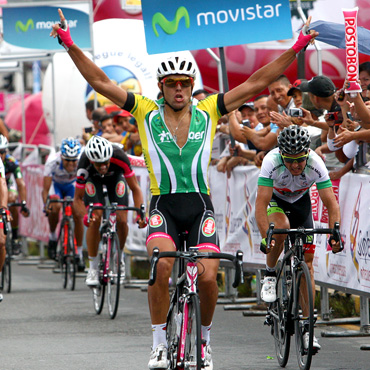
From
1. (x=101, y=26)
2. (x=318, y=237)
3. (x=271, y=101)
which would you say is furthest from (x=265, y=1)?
(x=101, y=26)

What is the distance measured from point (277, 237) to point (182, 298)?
207cm

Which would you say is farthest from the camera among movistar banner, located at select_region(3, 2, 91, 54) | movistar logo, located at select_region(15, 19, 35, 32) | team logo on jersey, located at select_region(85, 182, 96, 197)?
movistar logo, located at select_region(15, 19, 35, 32)

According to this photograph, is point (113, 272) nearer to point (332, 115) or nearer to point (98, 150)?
point (98, 150)

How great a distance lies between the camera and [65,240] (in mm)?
15688

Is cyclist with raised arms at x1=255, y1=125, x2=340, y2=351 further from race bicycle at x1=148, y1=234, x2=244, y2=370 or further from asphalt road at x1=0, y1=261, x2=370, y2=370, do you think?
race bicycle at x1=148, y1=234, x2=244, y2=370

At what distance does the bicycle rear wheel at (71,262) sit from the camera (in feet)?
50.4

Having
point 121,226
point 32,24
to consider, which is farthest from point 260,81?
point 32,24

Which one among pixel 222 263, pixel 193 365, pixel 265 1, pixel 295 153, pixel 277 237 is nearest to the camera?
pixel 193 365

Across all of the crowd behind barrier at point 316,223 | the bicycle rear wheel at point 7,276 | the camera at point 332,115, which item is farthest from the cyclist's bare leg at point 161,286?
the bicycle rear wheel at point 7,276

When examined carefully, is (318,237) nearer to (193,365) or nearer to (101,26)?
(193,365)

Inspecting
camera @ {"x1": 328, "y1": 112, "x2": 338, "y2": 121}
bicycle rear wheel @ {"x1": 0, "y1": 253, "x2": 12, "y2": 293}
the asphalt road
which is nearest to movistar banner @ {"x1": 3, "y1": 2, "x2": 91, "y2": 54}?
bicycle rear wheel @ {"x1": 0, "y1": 253, "x2": 12, "y2": 293}

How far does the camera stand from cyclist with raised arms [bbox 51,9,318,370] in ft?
23.5

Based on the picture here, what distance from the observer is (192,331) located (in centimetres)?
679

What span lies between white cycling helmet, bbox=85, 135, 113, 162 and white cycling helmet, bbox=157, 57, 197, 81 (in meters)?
4.79
